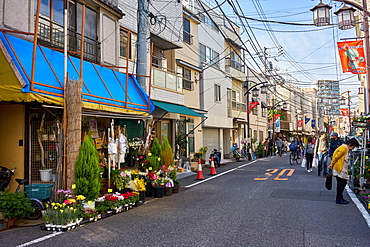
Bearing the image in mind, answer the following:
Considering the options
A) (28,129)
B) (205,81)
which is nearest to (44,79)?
(28,129)

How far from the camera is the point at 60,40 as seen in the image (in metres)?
11.1

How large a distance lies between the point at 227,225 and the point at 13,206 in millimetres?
4407

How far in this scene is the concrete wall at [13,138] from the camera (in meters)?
8.78

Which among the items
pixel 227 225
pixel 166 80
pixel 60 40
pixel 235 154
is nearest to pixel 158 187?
pixel 227 225

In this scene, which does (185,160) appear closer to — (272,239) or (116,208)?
(116,208)

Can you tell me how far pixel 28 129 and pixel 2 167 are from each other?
118 cm

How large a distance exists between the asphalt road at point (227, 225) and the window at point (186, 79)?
1208 cm

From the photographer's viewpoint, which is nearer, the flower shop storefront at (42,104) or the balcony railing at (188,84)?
the flower shop storefront at (42,104)

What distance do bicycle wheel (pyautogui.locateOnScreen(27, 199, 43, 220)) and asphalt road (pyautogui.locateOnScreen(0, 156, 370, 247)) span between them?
732 mm

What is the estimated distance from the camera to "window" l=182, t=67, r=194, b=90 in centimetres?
2135

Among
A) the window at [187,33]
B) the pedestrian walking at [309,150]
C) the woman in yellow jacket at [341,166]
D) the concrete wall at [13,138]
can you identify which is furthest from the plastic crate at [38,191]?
the window at [187,33]

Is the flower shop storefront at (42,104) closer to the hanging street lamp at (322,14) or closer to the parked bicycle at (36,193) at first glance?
the parked bicycle at (36,193)

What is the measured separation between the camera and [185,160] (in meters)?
18.6

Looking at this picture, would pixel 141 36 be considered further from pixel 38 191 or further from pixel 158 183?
pixel 38 191
